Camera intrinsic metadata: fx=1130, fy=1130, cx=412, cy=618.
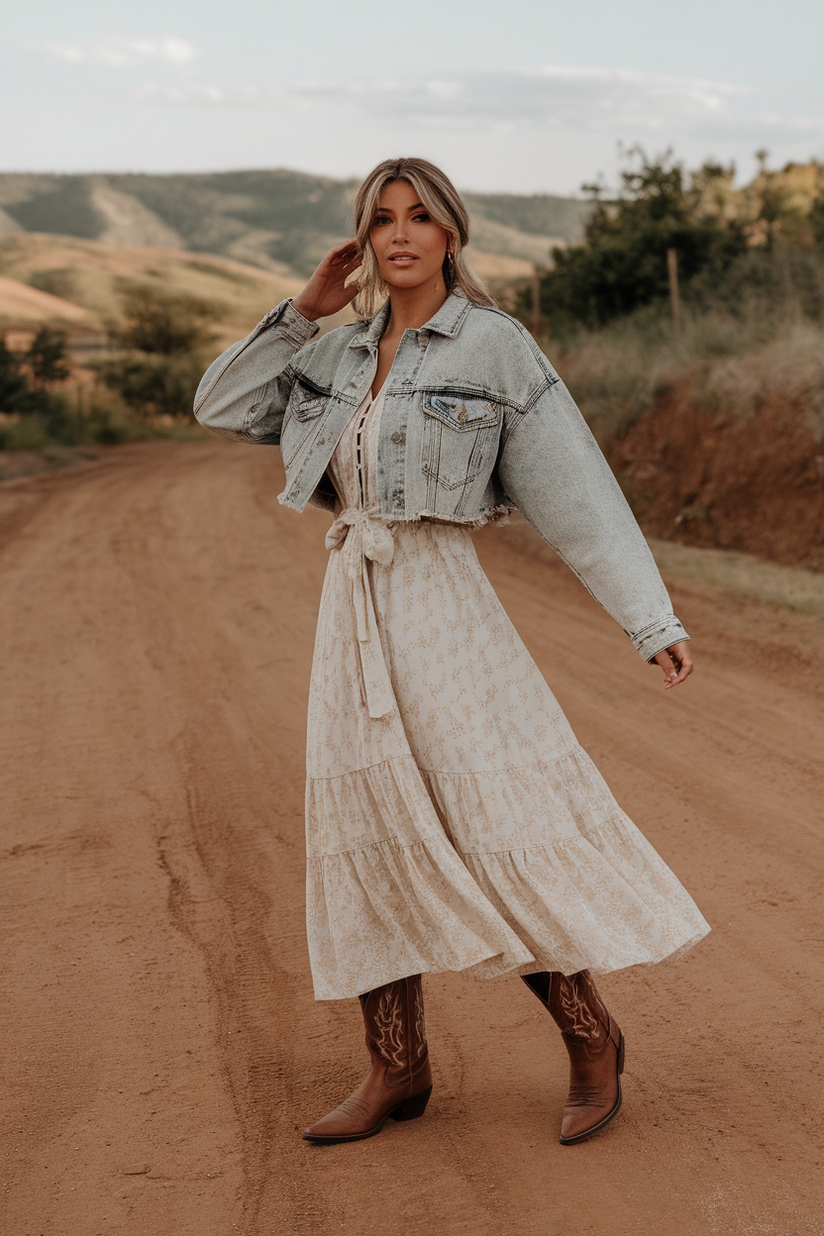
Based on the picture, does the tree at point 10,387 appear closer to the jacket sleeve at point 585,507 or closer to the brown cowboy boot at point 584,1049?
the jacket sleeve at point 585,507

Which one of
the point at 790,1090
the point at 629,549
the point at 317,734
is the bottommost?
the point at 790,1090

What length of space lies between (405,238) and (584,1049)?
1812 mm

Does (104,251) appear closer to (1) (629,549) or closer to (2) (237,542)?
(2) (237,542)

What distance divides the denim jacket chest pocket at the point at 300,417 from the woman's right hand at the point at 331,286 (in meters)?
0.17

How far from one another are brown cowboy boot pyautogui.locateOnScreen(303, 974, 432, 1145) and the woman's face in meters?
1.57

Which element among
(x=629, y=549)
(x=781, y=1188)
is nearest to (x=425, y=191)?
(x=629, y=549)

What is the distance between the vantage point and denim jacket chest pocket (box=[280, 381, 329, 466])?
2539mm

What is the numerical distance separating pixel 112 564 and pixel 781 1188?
857 cm

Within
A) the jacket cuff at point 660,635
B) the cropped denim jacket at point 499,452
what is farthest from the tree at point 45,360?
the jacket cuff at point 660,635

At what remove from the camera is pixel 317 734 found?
8.05ft

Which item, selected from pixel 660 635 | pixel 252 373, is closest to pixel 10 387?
A: pixel 252 373

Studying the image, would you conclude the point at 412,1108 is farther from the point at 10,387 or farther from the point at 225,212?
the point at 225,212

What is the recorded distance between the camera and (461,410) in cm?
238

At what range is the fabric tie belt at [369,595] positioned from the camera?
240cm
